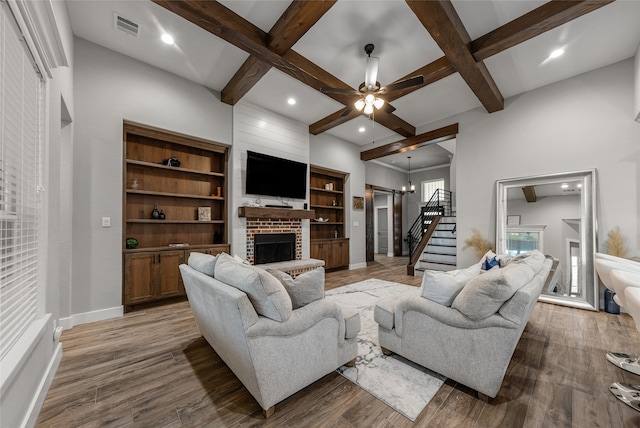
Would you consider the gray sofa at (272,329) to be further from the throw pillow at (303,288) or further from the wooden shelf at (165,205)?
the wooden shelf at (165,205)

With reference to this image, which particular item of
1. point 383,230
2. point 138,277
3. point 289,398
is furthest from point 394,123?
point 383,230

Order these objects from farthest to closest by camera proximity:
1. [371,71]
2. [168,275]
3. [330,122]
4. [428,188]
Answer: [428,188] → [330,122] → [168,275] → [371,71]

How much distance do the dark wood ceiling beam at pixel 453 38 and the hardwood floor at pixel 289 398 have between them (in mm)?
3289

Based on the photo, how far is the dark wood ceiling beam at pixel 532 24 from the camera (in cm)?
243

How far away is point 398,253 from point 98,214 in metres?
8.57

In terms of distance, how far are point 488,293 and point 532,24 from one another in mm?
2948

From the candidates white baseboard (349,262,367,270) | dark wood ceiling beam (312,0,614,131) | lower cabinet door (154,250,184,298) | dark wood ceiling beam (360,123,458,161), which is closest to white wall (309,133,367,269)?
white baseboard (349,262,367,270)

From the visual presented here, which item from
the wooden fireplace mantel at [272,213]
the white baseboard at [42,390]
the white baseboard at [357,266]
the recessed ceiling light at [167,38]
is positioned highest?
the recessed ceiling light at [167,38]

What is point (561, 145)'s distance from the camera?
4.02m

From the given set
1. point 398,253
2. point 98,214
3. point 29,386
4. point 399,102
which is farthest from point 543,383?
point 398,253

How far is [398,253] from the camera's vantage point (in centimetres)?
938

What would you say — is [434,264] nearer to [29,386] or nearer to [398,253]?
[398,253]

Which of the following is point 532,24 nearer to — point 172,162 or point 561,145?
point 561,145

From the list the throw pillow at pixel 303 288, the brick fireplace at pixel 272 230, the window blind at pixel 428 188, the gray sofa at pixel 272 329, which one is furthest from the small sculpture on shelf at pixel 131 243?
the window blind at pixel 428 188
